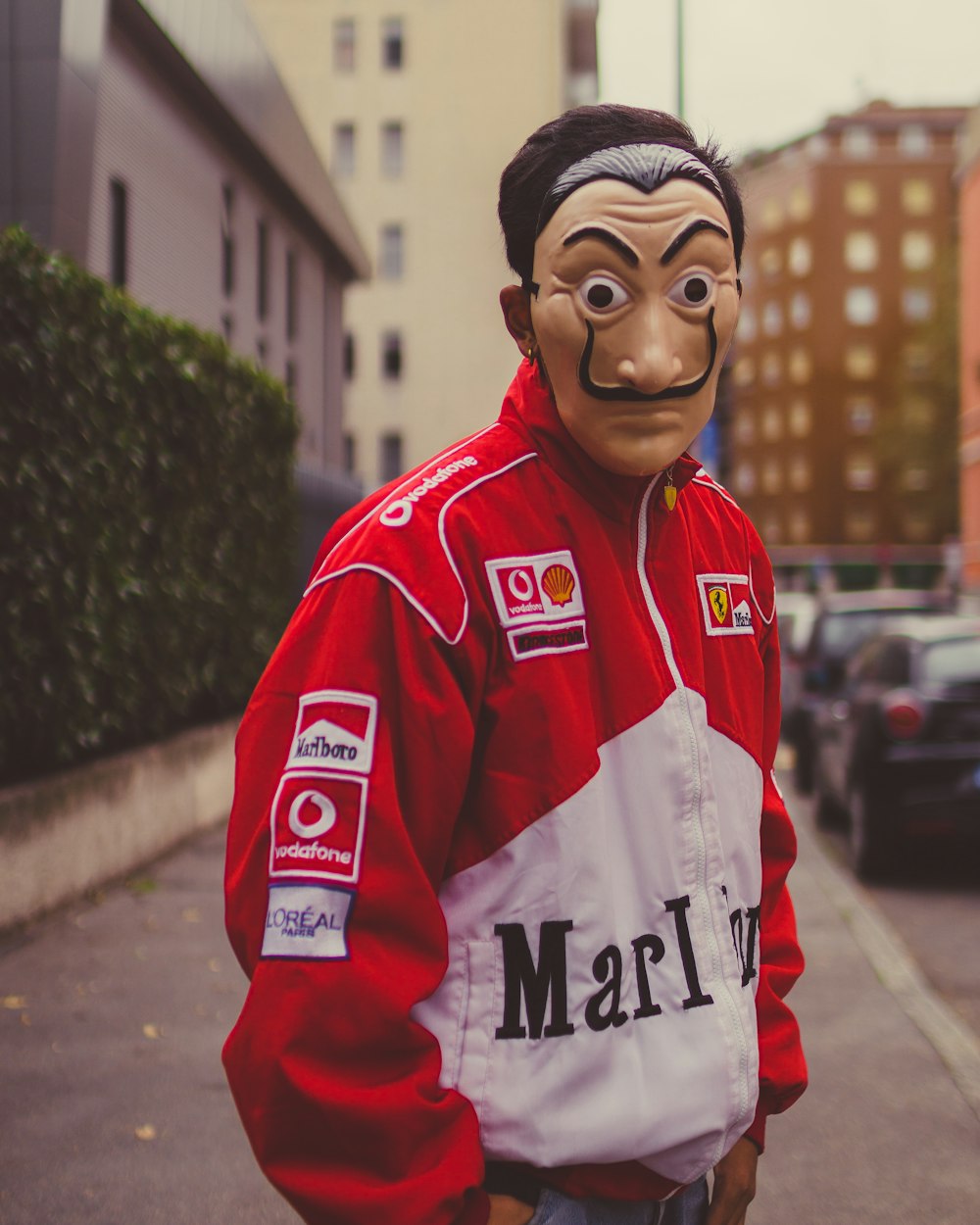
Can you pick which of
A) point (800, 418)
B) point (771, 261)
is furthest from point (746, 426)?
point (771, 261)

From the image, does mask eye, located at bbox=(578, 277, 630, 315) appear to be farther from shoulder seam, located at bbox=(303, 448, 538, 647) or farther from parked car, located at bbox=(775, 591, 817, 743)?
parked car, located at bbox=(775, 591, 817, 743)

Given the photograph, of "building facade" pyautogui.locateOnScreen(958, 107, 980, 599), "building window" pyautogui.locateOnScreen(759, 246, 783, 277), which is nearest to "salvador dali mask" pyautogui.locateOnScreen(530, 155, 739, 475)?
"building facade" pyautogui.locateOnScreen(958, 107, 980, 599)

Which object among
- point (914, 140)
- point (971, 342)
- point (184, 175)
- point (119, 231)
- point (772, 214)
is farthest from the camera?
point (772, 214)

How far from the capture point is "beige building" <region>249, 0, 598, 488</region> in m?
46.6

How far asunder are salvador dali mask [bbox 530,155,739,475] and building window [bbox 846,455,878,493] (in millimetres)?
75143

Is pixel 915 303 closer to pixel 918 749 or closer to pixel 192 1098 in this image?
pixel 918 749

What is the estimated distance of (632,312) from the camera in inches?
59.1

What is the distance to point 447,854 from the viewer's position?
1.47 meters

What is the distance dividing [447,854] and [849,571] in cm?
7324

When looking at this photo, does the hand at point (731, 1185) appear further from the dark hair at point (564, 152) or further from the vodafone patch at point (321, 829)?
the dark hair at point (564, 152)

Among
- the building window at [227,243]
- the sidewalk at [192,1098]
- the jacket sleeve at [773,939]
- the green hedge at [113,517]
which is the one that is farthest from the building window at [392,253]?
the jacket sleeve at [773,939]

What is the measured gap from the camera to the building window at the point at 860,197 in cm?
7331

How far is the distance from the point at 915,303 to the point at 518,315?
3063 inches

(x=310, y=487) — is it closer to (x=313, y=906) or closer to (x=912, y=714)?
(x=912, y=714)
